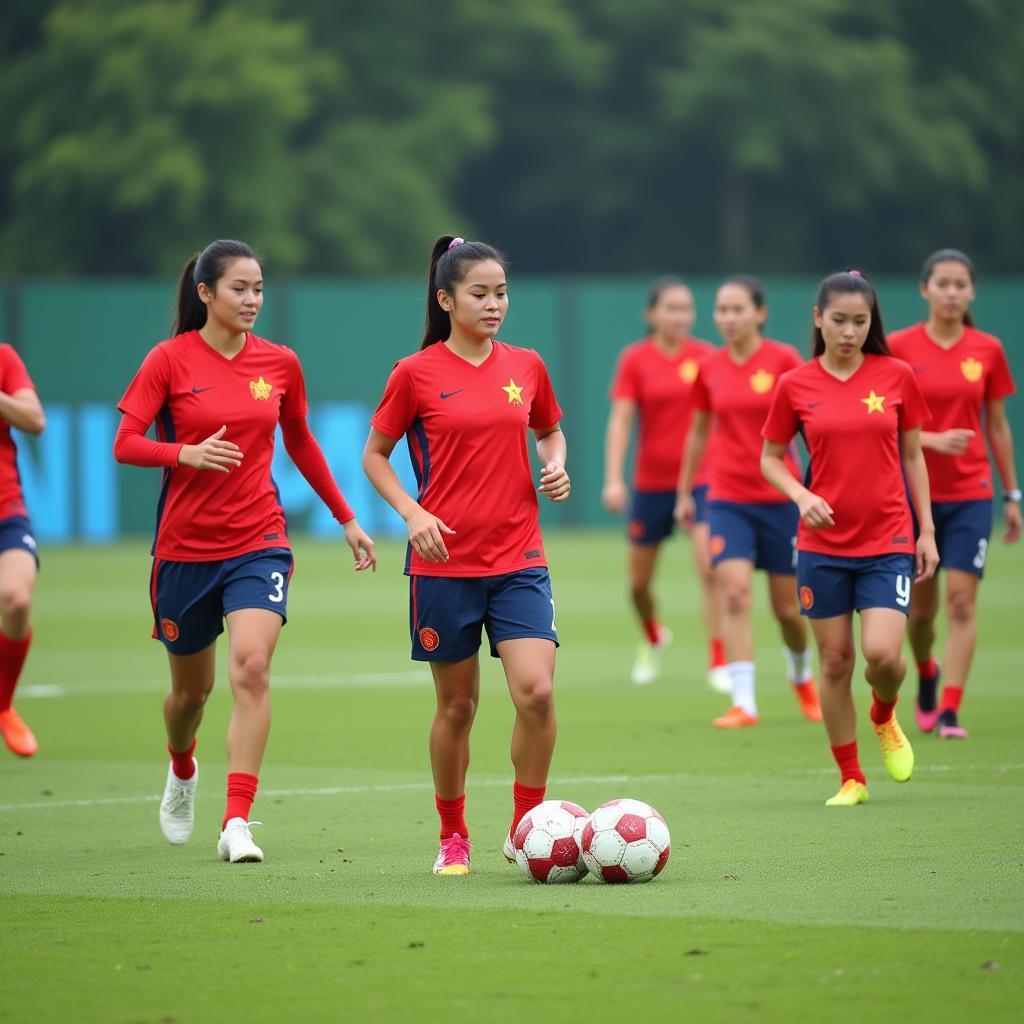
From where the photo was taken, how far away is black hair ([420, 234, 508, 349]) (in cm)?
810

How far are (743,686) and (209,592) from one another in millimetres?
4950

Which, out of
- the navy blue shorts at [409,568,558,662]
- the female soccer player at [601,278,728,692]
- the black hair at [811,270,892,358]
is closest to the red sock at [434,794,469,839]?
the navy blue shorts at [409,568,558,662]

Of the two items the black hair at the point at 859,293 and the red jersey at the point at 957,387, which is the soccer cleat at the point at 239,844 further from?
the red jersey at the point at 957,387

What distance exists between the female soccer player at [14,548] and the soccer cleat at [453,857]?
11.8ft

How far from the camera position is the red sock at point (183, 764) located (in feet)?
29.5

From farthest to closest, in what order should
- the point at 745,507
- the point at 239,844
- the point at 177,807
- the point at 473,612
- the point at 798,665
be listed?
the point at 798,665 → the point at 745,507 → the point at 177,807 → the point at 239,844 → the point at 473,612

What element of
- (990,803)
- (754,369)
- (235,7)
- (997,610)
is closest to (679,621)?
(997,610)

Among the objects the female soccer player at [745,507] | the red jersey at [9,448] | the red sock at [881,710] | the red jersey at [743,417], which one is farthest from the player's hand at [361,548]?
the red jersey at [743,417]

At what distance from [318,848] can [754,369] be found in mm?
5435

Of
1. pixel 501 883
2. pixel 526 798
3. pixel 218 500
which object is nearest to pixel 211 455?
pixel 218 500

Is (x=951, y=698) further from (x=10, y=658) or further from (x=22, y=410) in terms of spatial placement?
(x=22, y=410)

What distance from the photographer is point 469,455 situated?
8.03 metres

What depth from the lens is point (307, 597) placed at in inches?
960

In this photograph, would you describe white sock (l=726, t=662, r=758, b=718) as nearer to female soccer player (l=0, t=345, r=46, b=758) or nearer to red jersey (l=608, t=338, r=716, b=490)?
red jersey (l=608, t=338, r=716, b=490)
